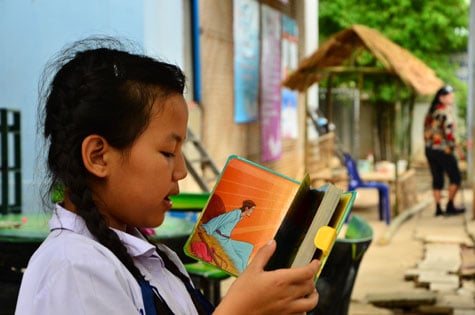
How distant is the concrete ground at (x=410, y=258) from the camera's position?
599 cm

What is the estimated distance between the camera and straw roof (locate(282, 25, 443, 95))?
1101 cm

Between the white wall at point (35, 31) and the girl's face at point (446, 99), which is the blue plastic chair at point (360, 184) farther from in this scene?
the white wall at point (35, 31)

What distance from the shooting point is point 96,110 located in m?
1.34

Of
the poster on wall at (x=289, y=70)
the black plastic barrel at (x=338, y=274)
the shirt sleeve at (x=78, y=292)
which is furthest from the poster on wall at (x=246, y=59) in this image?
the shirt sleeve at (x=78, y=292)

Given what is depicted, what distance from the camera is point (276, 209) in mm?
1598

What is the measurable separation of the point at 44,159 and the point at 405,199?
11.0 m

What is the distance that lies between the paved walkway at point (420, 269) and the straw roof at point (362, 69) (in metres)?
1.89

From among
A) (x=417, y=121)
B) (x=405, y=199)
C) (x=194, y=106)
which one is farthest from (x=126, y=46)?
(x=417, y=121)

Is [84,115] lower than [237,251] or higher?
higher

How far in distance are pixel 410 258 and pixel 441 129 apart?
10.3ft

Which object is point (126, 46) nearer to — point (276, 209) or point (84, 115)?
point (84, 115)

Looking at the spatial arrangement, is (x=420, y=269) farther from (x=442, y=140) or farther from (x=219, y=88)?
(x=442, y=140)

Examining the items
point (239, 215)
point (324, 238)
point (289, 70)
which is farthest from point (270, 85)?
point (324, 238)

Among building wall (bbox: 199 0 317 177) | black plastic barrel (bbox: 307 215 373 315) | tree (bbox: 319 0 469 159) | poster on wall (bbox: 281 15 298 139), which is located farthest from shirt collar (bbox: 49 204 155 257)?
tree (bbox: 319 0 469 159)
